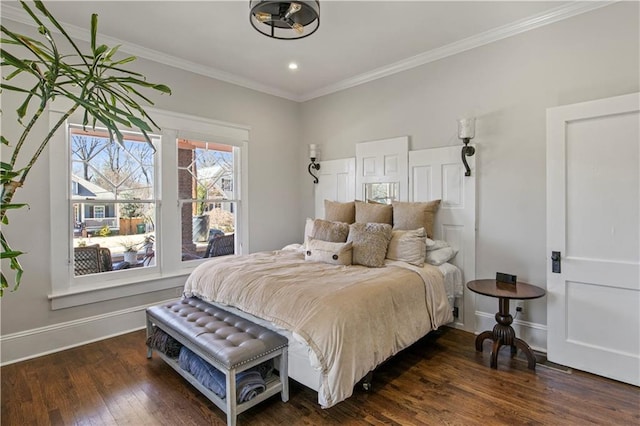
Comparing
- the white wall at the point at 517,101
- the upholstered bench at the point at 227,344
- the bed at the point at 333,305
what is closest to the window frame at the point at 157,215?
Answer: the bed at the point at 333,305

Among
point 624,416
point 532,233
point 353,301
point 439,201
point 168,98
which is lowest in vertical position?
point 624,416

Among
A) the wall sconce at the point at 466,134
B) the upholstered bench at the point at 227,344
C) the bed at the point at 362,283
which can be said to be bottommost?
the upholstered bench at the point at 227,344

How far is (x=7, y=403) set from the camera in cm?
227

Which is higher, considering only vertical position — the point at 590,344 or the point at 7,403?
the point at 590,344

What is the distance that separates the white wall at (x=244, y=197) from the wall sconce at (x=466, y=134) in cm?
249

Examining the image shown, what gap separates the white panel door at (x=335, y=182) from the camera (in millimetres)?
4426

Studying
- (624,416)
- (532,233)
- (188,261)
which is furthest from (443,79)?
(188,261)

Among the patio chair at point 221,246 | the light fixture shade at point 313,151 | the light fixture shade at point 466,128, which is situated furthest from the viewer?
the light fixture shade at point 313,151

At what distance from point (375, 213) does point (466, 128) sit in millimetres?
1214

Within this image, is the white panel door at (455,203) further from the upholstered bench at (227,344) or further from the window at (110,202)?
the window at (110,202)

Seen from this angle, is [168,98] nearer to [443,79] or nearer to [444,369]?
[443,79]

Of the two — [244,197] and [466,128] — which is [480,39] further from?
[244,197]

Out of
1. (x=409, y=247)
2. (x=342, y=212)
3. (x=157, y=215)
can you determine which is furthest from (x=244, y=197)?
(x=409, y=247)

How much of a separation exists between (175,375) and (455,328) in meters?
2.65
